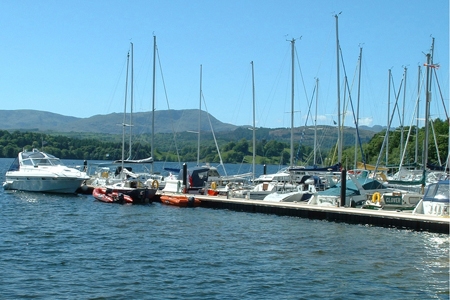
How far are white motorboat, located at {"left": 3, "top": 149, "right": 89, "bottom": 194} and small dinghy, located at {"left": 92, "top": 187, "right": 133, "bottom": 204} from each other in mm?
5183

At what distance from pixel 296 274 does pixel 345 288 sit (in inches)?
92.3

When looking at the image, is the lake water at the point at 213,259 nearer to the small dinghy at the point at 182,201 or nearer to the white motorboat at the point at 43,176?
the small dinghy at the point at 182,201

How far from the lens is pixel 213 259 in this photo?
24.2 m

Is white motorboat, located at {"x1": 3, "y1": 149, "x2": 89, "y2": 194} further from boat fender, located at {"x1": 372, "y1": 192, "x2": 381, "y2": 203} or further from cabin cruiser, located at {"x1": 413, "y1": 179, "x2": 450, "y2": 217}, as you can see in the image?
cabin cruiser, located at {"x1": 413, "y1": 179, "x2": 450, "y2": 217}

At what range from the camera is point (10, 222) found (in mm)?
34531

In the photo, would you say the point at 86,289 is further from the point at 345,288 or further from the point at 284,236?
the point at 284,236

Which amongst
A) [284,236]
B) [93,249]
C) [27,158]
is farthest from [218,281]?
[27,158]

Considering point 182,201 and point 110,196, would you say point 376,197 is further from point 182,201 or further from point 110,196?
point 110,196

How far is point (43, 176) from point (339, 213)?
1114 inches

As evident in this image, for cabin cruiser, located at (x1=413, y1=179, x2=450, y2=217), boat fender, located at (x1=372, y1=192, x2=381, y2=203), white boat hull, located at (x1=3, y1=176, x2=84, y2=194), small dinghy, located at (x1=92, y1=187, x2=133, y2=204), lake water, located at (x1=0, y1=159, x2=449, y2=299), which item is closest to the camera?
lake water, located at (x1=0, y1=159, x2=449, y2=299)

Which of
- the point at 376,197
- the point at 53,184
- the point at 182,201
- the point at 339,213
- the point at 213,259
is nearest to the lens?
the point at 213,259

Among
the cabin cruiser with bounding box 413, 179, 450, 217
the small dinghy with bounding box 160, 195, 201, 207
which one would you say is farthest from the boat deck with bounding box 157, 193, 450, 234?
the cabin cruiser with bounding box 413, 179, 450, 217

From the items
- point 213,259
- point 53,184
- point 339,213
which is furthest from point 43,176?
point 213,259

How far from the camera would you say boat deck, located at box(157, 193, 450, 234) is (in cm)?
3259
